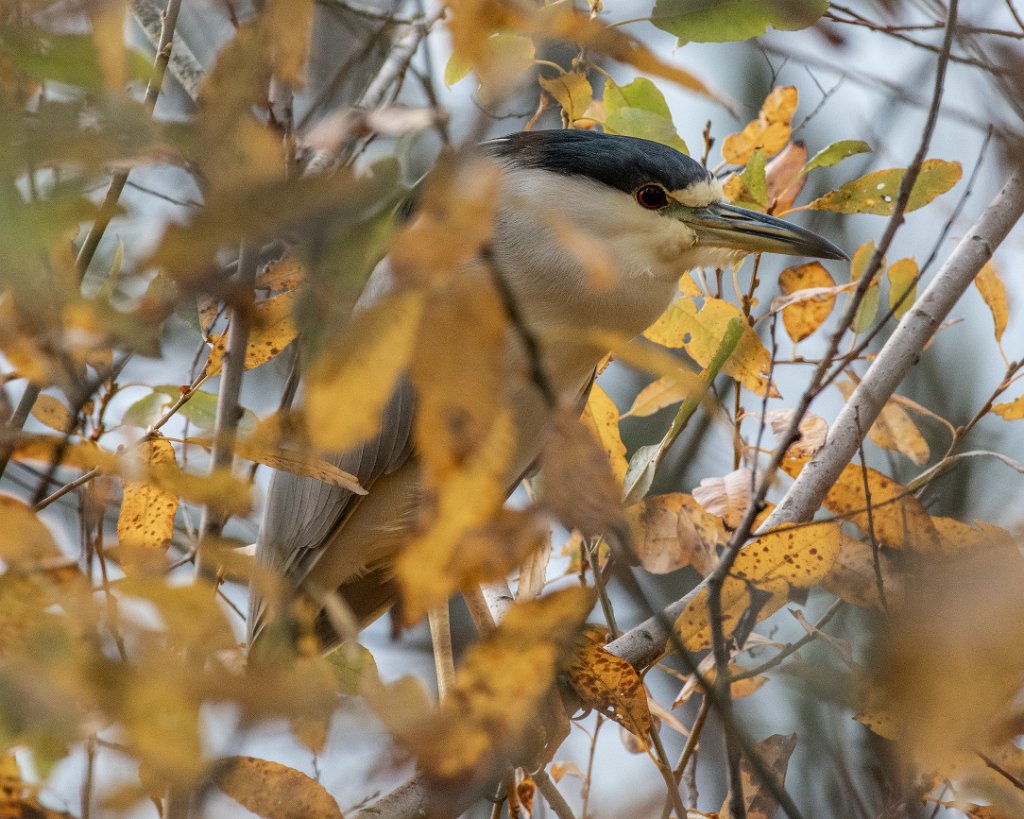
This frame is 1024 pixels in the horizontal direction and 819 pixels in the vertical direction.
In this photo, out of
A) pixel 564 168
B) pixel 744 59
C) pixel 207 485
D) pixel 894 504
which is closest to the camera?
pixel 207 485

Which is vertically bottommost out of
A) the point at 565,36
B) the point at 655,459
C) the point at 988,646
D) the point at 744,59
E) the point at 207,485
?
the point at 988,646

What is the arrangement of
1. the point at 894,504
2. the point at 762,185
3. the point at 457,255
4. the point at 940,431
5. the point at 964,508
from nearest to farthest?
1. the point at 457,255
2. the point at 894,504
3. the point at 762,185
4. the point at 964,508
5. the point at 940,431

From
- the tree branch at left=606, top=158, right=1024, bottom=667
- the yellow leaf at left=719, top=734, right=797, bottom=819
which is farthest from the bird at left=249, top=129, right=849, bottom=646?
the yellow leaf at left=719, top=734, right=797, bottom=819

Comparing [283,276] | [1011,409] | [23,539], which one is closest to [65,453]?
[23,539]

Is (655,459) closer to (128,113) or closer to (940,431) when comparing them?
(128,113)

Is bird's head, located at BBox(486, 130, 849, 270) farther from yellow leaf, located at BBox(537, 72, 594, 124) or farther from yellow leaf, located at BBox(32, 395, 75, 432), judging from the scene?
yellow leaf, located at BBox(32, 395, 75, 432)

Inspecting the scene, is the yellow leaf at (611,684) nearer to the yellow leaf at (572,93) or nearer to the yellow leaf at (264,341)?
the yellow leaf at (264,341)

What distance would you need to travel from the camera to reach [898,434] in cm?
169

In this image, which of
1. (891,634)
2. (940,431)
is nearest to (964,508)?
(940,431)

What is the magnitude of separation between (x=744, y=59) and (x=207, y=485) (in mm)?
4132

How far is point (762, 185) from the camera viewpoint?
154cm

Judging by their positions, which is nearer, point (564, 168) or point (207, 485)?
point (207, 485)

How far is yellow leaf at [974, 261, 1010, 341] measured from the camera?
152 centimetres

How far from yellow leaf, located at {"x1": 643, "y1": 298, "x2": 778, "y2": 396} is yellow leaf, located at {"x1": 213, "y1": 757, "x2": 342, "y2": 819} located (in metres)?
0.73
